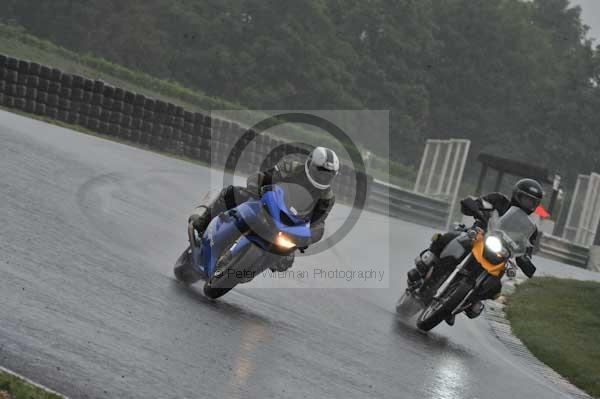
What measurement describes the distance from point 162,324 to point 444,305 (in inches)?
166

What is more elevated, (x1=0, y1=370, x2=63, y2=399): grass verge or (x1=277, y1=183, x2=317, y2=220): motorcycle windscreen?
(x1=277, y1=183, x2=317, y2=220): motorcycle windscreen

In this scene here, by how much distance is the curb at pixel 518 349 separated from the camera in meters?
10.5

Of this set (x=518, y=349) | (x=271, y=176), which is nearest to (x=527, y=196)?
(x=518, y=349)

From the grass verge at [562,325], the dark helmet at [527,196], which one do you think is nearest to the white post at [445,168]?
the grass verge at [562,325]

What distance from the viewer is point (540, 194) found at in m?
A: 11.2

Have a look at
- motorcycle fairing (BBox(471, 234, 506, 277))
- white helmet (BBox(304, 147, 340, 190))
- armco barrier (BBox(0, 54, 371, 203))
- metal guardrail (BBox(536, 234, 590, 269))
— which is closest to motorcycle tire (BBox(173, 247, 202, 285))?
white helmet (BBox(304, 147, 340, 190))

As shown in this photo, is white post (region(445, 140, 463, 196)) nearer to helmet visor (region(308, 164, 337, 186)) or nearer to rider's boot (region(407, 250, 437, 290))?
rider's boot (region(407, 250, 437, 290))

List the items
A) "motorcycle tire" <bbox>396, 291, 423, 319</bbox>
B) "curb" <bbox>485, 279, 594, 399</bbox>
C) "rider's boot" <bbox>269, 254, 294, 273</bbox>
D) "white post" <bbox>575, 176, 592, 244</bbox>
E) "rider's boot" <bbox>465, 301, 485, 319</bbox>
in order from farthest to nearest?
"white post" <bbox>575, 176, 592, 244</bbox> < "motorcycle tire" <bbox>396, 291, 423, 319</bbox> < "rider's boot" <bbox>465, 301, 485, 319</bbox> < "curb" <bbox>485, 279, 594, 399</bbox> < "rider's boot" <bbox>269, 254, 294, 273</bbox>

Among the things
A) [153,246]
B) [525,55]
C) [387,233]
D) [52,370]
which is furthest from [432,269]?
[525,55]

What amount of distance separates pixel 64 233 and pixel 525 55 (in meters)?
89.5

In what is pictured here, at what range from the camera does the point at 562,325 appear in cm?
1473

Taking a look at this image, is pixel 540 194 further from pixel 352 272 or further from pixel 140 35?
pixel 140 35

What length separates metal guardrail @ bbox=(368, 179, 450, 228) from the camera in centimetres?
3105

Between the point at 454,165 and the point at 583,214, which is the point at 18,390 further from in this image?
the point at 583,214
